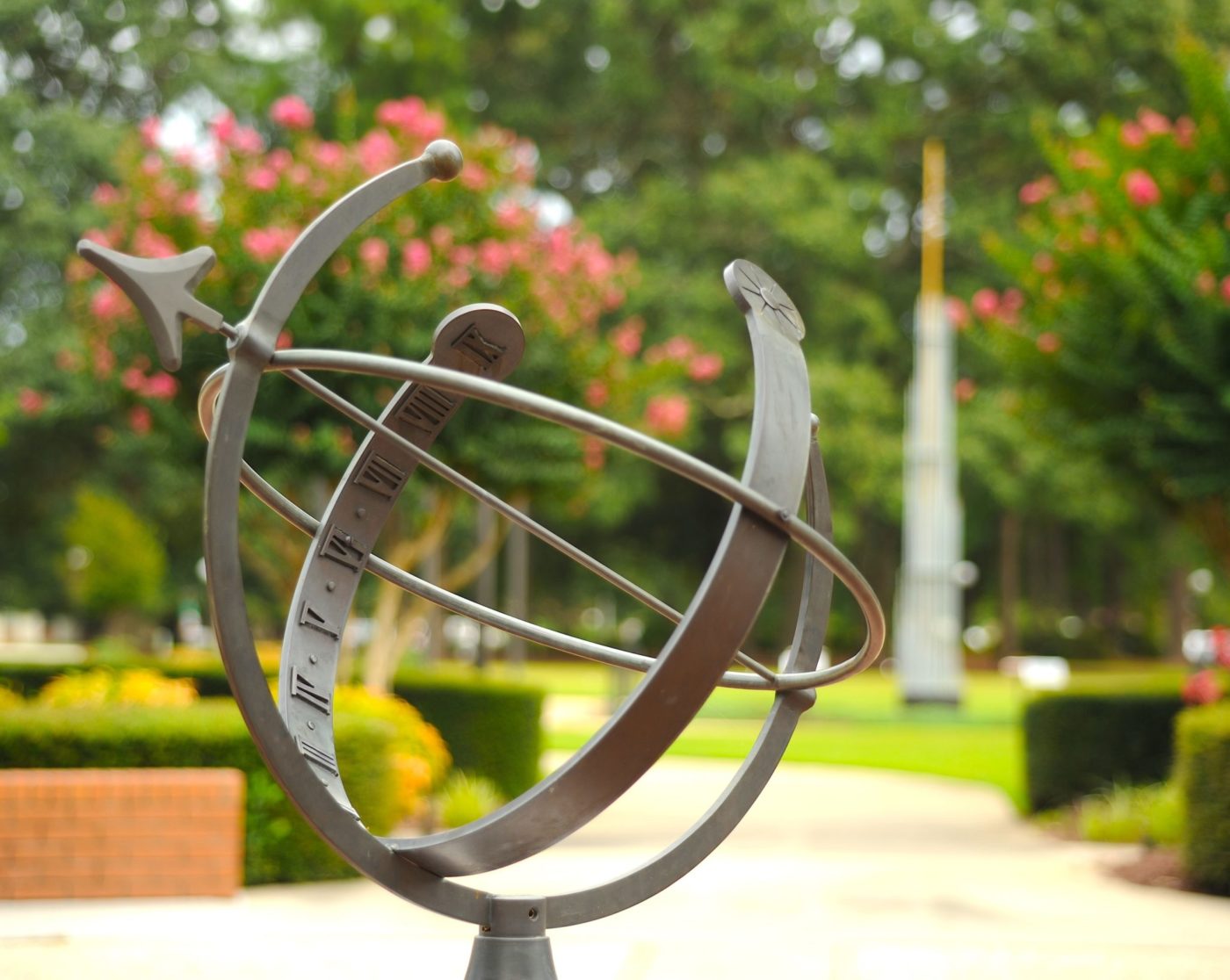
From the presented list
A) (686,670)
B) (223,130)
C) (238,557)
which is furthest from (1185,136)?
(238,557)

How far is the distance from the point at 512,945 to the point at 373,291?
26.3 feet

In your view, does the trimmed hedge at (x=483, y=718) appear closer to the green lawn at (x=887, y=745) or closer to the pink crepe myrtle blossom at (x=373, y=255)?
the pink crepe myrtle blossom at (x=373, y=255)

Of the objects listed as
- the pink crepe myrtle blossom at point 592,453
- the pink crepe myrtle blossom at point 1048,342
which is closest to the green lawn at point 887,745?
the pink crepe myrtle blossom at point 1048,342

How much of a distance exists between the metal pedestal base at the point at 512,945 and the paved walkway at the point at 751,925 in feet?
5.63

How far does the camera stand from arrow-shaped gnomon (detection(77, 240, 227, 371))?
3.56 m

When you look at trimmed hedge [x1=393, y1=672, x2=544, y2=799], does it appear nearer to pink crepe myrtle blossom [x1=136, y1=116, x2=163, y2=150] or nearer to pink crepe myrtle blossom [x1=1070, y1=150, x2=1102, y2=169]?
pink crepe myrtle blossom [x1=136, y1=116, x2=163, y2=150]

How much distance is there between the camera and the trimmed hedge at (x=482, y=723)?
11.0 meters

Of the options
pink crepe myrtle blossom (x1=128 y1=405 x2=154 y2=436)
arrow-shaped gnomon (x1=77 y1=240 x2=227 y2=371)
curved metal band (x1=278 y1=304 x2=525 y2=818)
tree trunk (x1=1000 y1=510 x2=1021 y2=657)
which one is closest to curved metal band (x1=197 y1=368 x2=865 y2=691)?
curved metal band (x1=278 y1=304 x2=525 y2=818)

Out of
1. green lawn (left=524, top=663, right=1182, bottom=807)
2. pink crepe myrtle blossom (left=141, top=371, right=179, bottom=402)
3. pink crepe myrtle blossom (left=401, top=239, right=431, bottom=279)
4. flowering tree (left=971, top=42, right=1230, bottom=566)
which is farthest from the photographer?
green lawn (left=524, top=663, right=1182, bottom=807)

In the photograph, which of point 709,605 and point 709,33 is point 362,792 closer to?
point 709,605

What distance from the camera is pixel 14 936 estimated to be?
625cm

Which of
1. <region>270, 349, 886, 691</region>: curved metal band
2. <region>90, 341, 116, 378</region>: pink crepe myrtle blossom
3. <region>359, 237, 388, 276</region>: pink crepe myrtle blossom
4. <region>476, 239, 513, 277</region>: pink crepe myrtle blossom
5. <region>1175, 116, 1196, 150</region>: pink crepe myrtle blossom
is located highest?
<region>1175, 116, 1196, 150</region>: pink crepe myrtle blossom

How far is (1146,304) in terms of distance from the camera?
1071 cm

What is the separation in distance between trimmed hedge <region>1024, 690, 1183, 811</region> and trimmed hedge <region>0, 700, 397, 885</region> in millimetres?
5851
